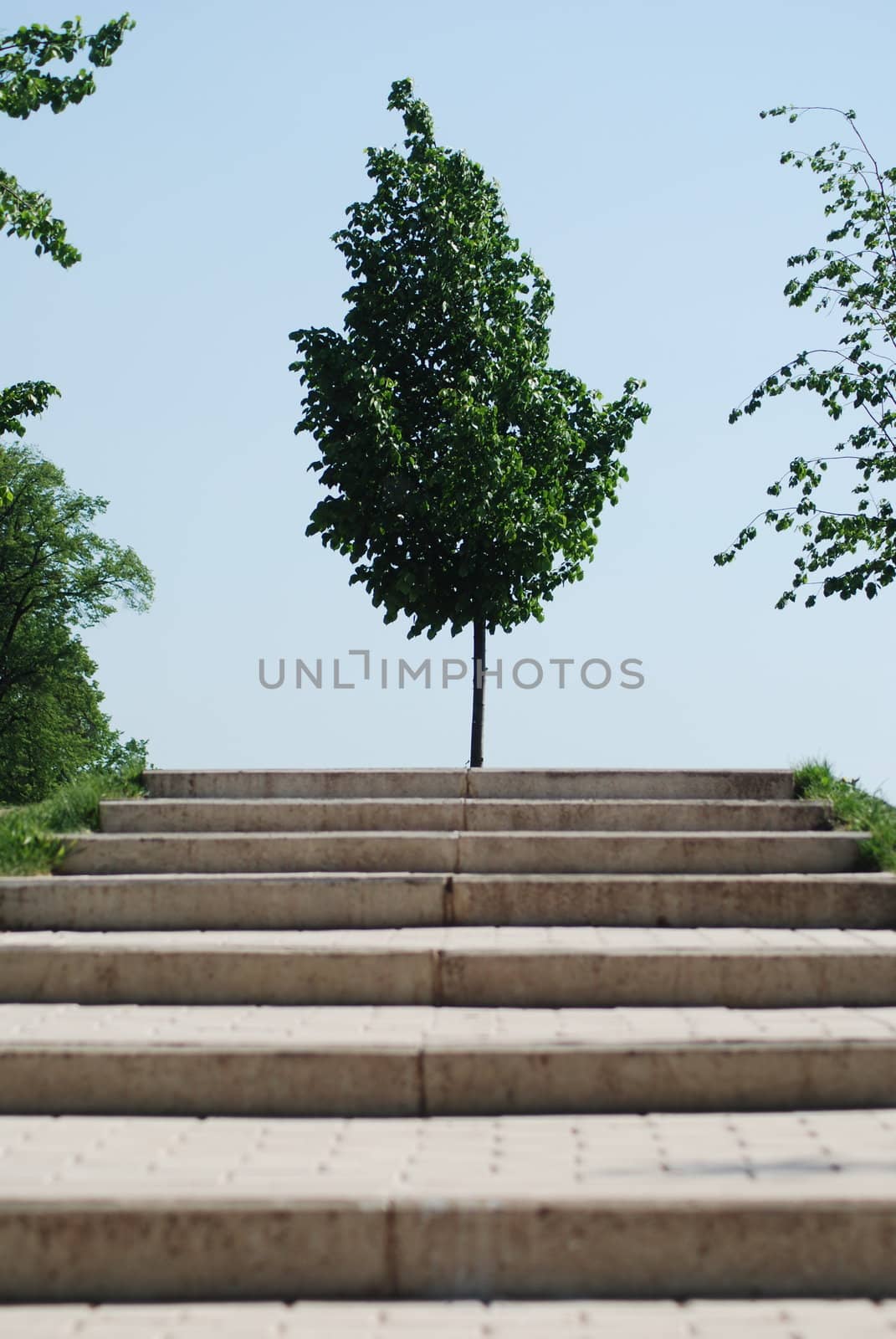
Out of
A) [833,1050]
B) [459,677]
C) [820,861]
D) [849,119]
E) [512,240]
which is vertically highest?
[849,119]

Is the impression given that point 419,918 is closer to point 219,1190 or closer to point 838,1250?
point 219,1190

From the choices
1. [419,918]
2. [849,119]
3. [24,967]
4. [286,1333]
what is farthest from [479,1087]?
[849,119]

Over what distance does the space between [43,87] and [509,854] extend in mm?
12842

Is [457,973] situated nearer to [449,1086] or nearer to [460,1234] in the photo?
[449,1086]

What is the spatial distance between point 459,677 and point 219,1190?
13267mm

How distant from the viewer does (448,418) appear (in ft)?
58.4

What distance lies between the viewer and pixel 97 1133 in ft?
16.4

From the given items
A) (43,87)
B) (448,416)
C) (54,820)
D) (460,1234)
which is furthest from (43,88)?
(460,1234)

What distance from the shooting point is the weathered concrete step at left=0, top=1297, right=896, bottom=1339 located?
12.4 ft

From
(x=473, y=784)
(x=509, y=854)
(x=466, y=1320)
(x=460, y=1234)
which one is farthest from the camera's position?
(x=473, y=784)

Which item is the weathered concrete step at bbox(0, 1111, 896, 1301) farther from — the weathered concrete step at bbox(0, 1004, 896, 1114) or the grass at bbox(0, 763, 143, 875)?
the grass at bbox(0, 763, 143, 875)

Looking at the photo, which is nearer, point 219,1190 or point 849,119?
point 219,1190

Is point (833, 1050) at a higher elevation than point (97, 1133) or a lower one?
higher

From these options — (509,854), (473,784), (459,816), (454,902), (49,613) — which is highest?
(49,613)
